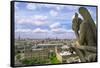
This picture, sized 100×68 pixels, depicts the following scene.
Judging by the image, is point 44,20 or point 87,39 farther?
point 87,39

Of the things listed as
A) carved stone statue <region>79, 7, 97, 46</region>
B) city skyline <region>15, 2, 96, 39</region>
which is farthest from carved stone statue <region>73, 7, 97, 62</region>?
city skyline <region>15, 2, 96, 39</region>

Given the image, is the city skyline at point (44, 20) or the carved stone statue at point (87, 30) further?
the carved stone statue at point (87, 30)

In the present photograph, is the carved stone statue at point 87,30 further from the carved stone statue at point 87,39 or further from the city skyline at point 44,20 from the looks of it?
the city skyline at point 44,20

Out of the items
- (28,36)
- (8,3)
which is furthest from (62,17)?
(8,3)

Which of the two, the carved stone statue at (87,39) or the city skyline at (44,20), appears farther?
the carved stone statue at (87,39)

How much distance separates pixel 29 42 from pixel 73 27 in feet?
1.81

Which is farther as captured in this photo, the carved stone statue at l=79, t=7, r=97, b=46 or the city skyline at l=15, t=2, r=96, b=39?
the carved stone statue at l=79, t=7, r=97, b=46

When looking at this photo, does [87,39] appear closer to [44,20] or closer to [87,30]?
[87,30]

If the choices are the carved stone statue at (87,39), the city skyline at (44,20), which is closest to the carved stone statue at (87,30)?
the carved stone statue at (87,39)

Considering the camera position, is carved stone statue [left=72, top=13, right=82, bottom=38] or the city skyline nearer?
the city skyline

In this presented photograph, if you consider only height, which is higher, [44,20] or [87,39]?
[44,20]

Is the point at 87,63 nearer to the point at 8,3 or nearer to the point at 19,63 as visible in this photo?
the point at 19,63

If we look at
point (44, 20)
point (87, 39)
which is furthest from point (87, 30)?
point (44, 20)

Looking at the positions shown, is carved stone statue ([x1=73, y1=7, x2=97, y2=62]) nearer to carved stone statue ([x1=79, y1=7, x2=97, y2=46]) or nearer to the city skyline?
carved stone statue ([x1=79, y1=7, x2=97, y2=46])
